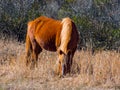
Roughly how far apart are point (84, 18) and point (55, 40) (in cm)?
495

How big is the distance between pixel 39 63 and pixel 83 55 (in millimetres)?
1328

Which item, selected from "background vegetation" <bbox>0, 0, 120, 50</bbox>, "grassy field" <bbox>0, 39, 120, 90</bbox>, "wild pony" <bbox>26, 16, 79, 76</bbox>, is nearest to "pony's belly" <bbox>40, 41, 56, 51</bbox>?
"wild pony" <bbox>26, 16, 79, 76</bbox>

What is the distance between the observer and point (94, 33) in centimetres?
1487

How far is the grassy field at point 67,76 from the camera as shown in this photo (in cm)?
891

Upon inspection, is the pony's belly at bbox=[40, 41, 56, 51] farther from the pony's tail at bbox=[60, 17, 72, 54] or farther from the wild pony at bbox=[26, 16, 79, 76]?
the pony's tail at bbox=[60, 17, 72, 54]

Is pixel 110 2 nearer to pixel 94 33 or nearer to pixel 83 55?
pixel 94 33

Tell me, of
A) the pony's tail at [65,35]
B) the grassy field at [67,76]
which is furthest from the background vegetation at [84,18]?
the pony's tail at [65,35]

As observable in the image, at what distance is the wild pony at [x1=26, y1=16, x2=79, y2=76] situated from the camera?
9.82 m

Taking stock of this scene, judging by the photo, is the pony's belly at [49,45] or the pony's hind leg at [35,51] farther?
the pony's hind leg at [35,51]

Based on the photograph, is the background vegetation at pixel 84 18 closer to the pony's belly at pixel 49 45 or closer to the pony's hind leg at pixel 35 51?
the pony's hind leg at pixel 35 51

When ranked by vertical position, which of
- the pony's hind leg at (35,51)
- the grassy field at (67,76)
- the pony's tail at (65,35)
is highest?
the pony's tail at (65,35)

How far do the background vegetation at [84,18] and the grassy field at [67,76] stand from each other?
3143mm

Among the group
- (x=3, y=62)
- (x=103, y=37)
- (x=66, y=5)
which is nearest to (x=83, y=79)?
(x=3, y=62)

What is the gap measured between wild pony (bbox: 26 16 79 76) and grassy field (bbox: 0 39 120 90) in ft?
0.70
